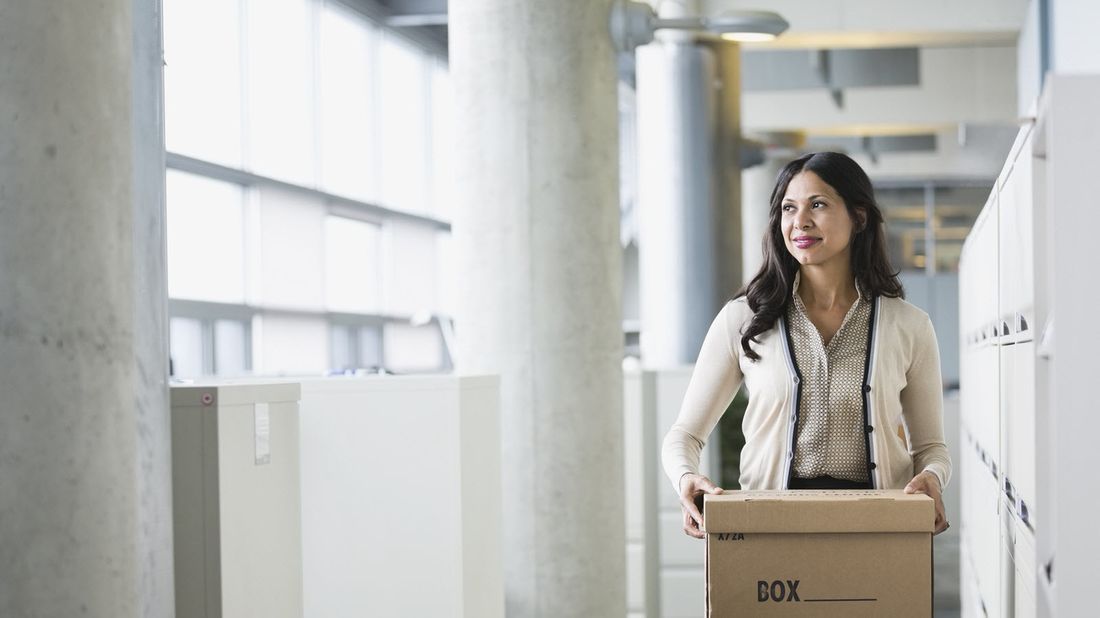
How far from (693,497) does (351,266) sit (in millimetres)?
9726

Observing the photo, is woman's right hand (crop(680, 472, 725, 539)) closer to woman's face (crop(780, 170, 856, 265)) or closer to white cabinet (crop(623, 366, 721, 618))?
woman's face (crop(780, 170, 856, 265))

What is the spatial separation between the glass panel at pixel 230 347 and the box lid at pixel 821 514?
7.63 m

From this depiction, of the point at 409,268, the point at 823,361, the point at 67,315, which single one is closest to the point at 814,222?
the point at 823,361

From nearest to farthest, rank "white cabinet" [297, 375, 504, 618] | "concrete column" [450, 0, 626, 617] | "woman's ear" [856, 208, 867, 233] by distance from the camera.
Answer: "woman's ear" [856, 208, 867, 233], "white cabinet" [297, 375, 504, 618], "concrete column" [450, 0, 626, 617]

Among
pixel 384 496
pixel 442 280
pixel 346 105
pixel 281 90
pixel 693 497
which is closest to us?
pixel 693 497

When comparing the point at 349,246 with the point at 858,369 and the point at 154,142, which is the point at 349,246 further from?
the point at 858,369

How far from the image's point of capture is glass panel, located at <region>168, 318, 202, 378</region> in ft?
28.8

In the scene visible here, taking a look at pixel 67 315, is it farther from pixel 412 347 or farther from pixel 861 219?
pixel 412 347

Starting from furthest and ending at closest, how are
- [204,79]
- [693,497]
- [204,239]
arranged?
[204,239] < [204,79] < [693,497]

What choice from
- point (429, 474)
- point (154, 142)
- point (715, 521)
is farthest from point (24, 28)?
point (429, 474)

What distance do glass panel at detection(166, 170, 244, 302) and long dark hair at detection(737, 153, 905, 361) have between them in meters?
6.65

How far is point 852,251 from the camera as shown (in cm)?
221

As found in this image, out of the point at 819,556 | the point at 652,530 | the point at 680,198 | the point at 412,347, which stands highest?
the point at 680,198

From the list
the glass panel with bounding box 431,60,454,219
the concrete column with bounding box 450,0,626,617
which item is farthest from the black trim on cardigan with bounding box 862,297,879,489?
the glass panel with bounding box 431,60,454,219
